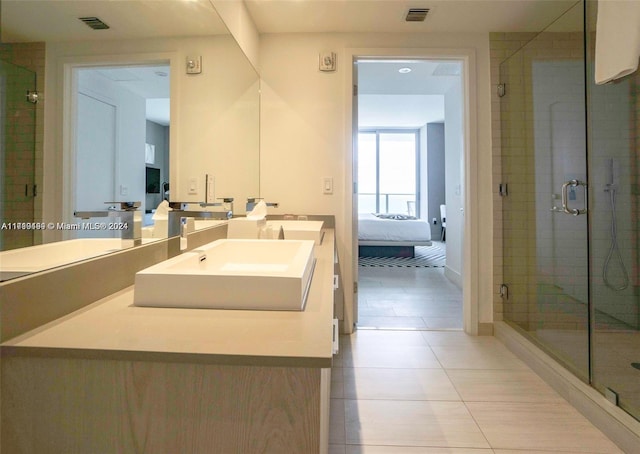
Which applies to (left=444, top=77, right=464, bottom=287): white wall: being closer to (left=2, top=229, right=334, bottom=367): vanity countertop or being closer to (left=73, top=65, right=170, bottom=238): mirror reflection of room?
(left=73, top=65, right=170, bottom=238): mirror reflection of room

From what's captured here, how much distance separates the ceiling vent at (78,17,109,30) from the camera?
2.65ft

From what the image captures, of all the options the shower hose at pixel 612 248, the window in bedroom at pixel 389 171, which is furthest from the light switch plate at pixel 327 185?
the window in bedroom at pixel 389 171

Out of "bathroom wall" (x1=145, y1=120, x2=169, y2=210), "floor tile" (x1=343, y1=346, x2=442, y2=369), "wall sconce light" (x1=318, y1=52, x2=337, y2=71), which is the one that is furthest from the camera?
"wall sconce light" (x1=318, y1=52, x2=337, y2=71)

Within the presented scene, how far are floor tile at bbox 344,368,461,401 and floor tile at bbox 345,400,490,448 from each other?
6 cm

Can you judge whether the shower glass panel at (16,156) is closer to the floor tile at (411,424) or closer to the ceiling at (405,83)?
the floor tile at (411,424)

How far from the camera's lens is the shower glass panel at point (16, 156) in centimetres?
60

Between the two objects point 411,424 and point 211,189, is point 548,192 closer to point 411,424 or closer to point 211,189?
point 411,424

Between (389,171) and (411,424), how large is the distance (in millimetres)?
7395

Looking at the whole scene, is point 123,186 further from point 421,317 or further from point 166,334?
point 421,317

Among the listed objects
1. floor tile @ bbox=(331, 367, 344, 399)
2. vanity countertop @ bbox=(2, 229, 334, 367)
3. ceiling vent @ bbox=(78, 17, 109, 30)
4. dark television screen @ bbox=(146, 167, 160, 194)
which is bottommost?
floor tile @ bbox=(331, 367, 344, 399)

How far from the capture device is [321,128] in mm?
2633

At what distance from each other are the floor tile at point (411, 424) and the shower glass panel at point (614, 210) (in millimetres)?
848

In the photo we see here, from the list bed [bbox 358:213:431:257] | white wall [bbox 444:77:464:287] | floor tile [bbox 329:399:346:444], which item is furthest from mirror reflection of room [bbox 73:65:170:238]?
bed [bbox 358:213:431:257]

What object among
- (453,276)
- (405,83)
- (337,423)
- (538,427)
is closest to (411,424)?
(337,423)
